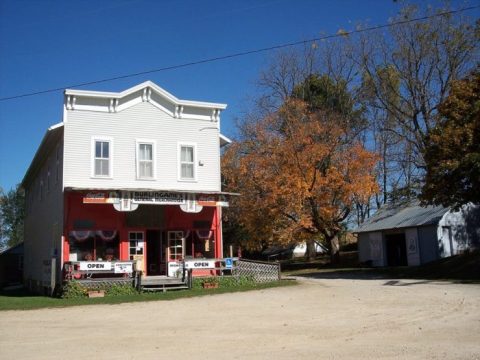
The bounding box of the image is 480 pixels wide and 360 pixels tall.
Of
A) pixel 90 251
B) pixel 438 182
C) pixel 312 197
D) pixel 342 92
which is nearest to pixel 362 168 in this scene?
pixel 312 197

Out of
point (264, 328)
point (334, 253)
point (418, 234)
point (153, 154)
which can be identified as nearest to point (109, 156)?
point (153, 154)

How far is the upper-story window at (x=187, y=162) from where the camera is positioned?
91.7 feet

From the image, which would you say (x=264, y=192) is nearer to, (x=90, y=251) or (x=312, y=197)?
(x=312, y=197)

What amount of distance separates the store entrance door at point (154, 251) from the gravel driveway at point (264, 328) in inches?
301

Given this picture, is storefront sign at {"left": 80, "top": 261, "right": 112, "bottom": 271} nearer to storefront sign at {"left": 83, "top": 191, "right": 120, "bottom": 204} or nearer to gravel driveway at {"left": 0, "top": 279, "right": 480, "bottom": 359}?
storefront sign at {"left": 83, "top": 191, "right": 120, "bottom": 204}

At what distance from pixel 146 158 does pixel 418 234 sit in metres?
21.0

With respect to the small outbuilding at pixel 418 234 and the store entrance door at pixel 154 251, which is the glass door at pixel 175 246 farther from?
the small outbuilding at pixel 418 234

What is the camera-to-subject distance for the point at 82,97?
85.7 ft

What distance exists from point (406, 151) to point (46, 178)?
101 feet

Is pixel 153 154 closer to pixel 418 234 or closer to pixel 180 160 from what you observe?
pixel 180 160

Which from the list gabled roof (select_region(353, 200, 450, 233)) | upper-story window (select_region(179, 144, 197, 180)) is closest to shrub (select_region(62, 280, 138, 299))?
upper-story window (select_region(179, 144, 197, 180))

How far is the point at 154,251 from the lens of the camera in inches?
1102

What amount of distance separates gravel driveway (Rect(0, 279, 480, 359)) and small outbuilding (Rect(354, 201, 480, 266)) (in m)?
18.2

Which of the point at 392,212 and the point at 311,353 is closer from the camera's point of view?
the point at 311,353
